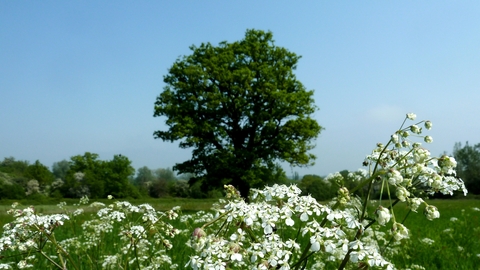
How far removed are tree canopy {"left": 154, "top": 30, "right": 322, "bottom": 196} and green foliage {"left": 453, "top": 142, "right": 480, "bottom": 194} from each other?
112ft

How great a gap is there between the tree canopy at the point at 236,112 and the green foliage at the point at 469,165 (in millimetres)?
34128

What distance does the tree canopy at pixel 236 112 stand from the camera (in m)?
32.7

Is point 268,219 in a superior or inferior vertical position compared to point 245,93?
inferior

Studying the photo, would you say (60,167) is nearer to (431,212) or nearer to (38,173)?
(38,173)

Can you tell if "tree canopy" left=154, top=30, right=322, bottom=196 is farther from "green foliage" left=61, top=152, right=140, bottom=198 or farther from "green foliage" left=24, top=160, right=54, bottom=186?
"green foliage" left=24, top=160, right=54, bottom=186

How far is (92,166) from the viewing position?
72812 millimetres

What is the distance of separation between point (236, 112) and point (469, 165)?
168ft

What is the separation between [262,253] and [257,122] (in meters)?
31.3

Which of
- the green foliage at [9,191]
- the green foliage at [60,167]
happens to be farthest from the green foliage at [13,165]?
the green foliage at [60,167]

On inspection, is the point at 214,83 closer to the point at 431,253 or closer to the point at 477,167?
the point at 431,253

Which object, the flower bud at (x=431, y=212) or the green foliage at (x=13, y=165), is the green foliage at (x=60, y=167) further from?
the flower bud at (x=431, y=212)

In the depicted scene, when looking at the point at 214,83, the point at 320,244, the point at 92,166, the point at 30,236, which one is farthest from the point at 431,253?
the point at 92,166

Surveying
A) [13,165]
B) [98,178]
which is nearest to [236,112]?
[98,178]

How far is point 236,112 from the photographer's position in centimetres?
3441
